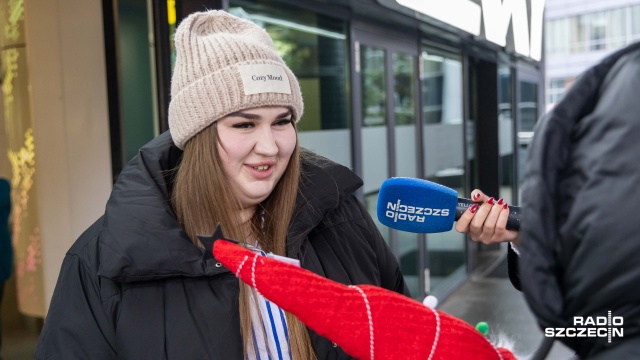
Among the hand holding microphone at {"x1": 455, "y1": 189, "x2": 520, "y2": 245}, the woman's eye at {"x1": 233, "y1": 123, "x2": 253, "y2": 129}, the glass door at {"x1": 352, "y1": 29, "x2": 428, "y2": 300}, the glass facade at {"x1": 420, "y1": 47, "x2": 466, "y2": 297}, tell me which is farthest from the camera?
the glass facade at {"x1": 420, "y1": 47, "x2": 466, "y2": 297}

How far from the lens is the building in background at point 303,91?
307cm

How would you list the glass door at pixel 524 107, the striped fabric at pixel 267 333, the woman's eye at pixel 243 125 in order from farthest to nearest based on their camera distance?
the glass door at pixel 524 107
the woman's eye at pixel 243 125
the striped fabric at pixel 267 333

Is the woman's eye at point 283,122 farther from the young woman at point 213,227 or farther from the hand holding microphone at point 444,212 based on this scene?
the hand holding microphone at point 444,212

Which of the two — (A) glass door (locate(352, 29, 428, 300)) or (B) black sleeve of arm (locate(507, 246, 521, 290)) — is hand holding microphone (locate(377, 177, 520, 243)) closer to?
(B) black sleeve of arm (locate(507, 246, 521, 290))

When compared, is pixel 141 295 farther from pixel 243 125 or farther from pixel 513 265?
pixel 513 265

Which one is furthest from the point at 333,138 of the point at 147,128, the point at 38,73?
the point at 38,73

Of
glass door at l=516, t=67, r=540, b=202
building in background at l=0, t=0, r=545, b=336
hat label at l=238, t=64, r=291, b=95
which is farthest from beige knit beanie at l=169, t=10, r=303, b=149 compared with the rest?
glass door at l=516, t=67, r=540, b=202

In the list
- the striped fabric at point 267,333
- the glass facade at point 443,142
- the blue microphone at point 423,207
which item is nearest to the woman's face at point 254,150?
the striped fabric at point 267,333

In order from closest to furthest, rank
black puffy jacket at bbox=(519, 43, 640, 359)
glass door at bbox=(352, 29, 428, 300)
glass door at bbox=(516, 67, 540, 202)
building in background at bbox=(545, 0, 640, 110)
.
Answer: black puffy jacket at bbox=(519, 43, 640, 359)
glass door at bbox=(352, 29, 428, 300)
glass door at bbox=(516, 67, 540, 202)
building in background at bbox=(545, 0, 640, 110)

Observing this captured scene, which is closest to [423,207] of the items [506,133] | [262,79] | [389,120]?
[262,79]

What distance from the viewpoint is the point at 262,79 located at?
1607 mm

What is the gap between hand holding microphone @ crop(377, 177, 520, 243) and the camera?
1229 millimetres

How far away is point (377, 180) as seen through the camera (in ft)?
17.2

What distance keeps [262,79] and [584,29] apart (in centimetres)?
2536
